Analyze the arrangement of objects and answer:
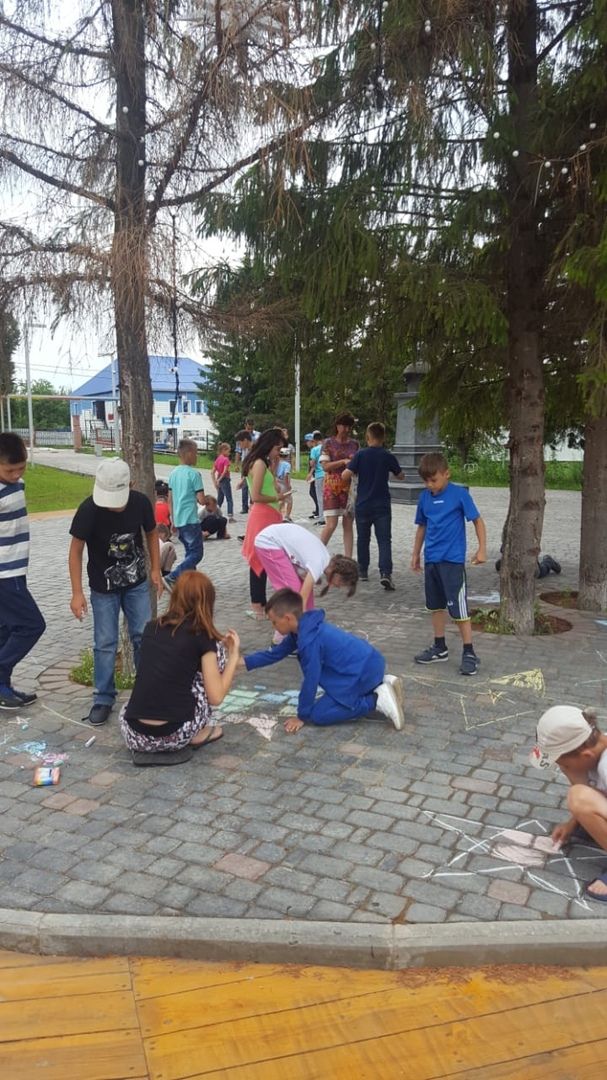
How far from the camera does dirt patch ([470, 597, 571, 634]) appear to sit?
705 cm

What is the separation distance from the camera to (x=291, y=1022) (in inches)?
101

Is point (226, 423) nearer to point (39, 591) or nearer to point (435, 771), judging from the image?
point (39, 591)

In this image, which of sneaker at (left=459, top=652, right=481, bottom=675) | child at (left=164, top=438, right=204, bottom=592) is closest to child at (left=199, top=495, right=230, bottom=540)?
child at (left=164, top=438, right=204, bottom=592)

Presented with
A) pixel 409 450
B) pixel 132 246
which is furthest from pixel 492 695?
pixel 409 450

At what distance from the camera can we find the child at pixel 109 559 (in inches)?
186

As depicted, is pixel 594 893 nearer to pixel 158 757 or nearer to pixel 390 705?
pixel 390 705

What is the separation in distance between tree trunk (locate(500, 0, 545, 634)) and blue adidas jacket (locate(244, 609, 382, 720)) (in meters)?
2.77

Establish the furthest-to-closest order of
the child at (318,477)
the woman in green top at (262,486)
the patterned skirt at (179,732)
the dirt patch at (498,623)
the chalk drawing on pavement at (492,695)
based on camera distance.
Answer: the child at (318,477) → the dirt patch at (498,623) → the woman in green top at (262,486) → the chalk drawing on pavement at (492,695) → the patterned skirt at (179,732)

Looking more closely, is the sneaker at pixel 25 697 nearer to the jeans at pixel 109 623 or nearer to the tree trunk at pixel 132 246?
the jeans at pixel 109 623

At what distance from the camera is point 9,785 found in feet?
13.3

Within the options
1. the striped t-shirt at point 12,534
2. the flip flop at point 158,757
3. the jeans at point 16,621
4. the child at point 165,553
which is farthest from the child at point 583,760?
the child at point 165,553

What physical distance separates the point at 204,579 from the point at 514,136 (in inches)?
A: 172

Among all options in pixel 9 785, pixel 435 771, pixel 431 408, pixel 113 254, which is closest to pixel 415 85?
pixel 113 254

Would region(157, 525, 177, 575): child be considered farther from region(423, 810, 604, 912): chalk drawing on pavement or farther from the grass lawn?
the grass lawn
